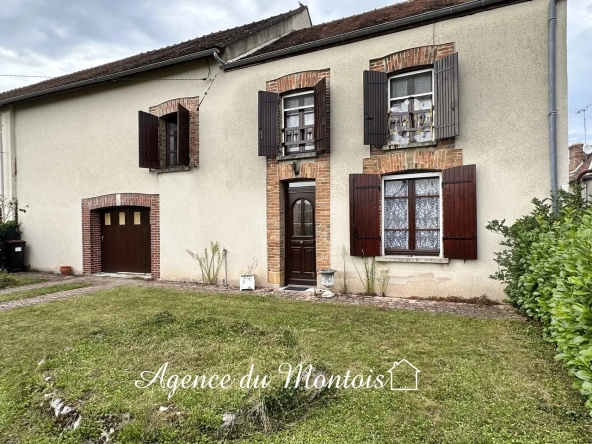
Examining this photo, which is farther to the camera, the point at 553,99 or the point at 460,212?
the point at 460,212

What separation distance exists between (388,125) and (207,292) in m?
5.12

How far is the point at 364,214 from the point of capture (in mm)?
6758

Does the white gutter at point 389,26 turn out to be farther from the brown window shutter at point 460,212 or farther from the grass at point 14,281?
the grass at point 14,281

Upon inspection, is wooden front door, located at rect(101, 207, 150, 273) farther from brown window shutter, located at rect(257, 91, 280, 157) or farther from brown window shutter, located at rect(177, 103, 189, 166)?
brown window shutter, located at rect(257, 91, 280, 157)

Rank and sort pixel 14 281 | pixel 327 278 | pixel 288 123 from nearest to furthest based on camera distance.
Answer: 1. pixel 327 278
2. pixel 288 123
3. pixel 14 281

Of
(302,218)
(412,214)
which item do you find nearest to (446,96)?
(412,214)

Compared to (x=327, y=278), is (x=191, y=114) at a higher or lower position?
higher

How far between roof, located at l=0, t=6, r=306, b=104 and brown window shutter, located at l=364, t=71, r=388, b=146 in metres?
3.74

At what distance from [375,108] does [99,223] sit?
335 inches

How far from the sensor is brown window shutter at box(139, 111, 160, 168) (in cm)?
849

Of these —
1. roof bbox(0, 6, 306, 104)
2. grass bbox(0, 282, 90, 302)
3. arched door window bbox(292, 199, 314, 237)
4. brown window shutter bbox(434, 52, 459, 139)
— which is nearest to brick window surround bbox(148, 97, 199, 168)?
roof bbox(0, 6, 306, 104)

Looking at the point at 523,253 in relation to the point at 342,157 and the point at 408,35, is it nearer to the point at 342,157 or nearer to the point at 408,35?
the point at 342,157

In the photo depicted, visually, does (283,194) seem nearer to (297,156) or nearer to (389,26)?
(297,156)

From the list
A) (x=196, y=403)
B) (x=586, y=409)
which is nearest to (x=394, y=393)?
(x=586, y=409)
